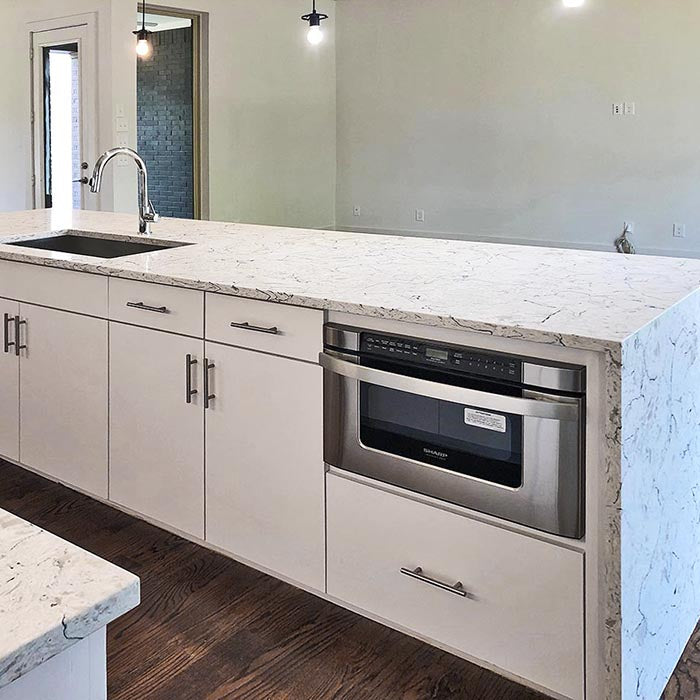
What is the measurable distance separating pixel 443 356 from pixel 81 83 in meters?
6.11

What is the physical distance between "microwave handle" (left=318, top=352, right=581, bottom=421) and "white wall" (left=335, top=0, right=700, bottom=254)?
6.07 meters

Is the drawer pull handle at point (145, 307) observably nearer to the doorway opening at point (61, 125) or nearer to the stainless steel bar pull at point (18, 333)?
the stainless steel bar pull at point (18, 333)

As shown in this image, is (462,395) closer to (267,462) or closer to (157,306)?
(267,462)

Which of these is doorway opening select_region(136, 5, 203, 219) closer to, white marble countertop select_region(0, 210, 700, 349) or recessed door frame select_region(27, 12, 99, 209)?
recessed door frame select_region(27, 12, 99, 209)

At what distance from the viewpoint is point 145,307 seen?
2.50 meters

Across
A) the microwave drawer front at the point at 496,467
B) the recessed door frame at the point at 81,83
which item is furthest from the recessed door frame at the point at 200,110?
the microwave drawer front at the point at 496,467

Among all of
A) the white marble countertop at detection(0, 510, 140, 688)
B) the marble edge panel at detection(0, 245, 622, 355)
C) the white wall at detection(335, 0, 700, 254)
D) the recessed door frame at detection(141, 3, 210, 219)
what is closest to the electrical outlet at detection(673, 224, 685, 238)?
the white wall at detection(335, 0, 700, 254)

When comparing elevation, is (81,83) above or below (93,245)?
above

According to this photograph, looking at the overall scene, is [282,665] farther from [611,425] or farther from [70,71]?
[70,71]

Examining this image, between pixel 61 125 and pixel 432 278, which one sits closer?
pixel 432 278

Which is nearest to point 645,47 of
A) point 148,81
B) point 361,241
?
point 148,81

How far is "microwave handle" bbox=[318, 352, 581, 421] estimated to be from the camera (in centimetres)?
171

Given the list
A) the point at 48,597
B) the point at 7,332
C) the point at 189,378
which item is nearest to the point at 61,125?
the point at 7,332

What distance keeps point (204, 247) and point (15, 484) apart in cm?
113
